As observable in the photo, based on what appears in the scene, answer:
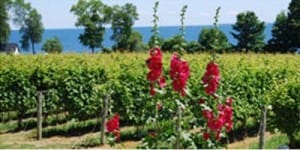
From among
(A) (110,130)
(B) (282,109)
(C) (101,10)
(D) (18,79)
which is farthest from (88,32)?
(A) (110,130)

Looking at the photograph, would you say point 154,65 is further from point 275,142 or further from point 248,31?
point 248,31

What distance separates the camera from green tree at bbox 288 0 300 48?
2163 inches

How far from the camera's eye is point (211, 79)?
18.2 ft

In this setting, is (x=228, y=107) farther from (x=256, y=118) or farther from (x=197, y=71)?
(x=256, y=118)

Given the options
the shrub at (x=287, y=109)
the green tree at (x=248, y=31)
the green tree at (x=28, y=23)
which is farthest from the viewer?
the green tree at (x=28, y=23)

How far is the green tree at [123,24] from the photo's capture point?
90125 mm

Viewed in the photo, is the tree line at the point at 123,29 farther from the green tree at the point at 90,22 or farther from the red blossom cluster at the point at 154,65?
the red blossom cluster at the point at 154,65

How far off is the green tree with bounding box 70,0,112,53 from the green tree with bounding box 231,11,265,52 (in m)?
23.7

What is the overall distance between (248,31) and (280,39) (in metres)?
Answer: 8.09

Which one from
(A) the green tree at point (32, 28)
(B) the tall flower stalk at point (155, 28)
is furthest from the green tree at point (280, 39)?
(A) the green tree at point (32, 28)

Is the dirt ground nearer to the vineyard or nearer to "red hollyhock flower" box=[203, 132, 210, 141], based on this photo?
the vineyard

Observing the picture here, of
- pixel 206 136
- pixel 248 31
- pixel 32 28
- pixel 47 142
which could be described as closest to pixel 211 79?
pixel 206 136

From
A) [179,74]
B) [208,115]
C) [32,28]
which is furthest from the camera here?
[32,28]

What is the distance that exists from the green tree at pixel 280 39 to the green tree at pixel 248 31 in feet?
16.3
